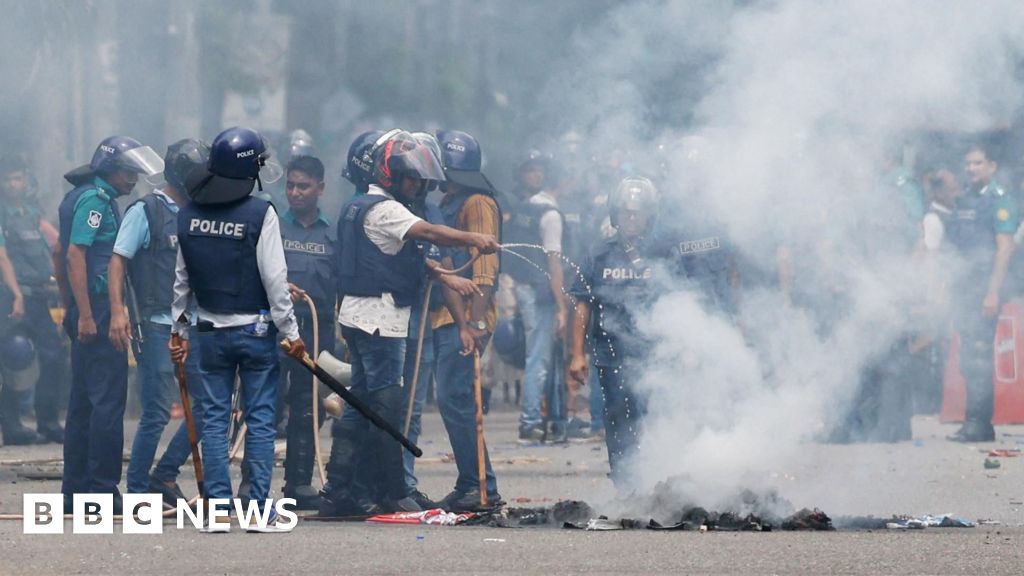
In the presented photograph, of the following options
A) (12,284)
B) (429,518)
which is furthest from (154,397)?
(12,284)

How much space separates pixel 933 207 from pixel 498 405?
16.3ft

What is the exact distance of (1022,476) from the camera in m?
10.5

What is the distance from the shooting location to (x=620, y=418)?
9.02 m

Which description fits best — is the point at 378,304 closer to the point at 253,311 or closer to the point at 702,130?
the point at 253,311

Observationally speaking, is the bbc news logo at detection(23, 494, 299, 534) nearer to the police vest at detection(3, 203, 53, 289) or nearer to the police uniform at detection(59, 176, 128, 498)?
the police uniform at detection(59, 176, 128, 498)

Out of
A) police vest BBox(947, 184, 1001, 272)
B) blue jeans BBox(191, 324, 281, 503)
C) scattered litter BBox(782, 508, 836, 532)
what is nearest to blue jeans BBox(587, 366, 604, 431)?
police vest BBox(947, 184, 1001, 272)

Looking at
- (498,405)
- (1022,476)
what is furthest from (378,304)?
(498,405)

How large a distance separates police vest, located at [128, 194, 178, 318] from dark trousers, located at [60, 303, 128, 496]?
206 millimetres

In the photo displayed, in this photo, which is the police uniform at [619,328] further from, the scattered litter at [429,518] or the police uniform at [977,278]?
the police uniform at [977,278]

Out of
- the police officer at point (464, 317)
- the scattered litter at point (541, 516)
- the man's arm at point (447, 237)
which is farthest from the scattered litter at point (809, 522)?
the man's arm at point (447, 237)

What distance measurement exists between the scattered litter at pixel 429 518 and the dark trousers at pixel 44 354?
5.02 m

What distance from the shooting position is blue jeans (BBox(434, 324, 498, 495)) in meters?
9.03

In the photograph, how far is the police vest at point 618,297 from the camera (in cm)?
905

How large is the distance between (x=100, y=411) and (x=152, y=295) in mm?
567
